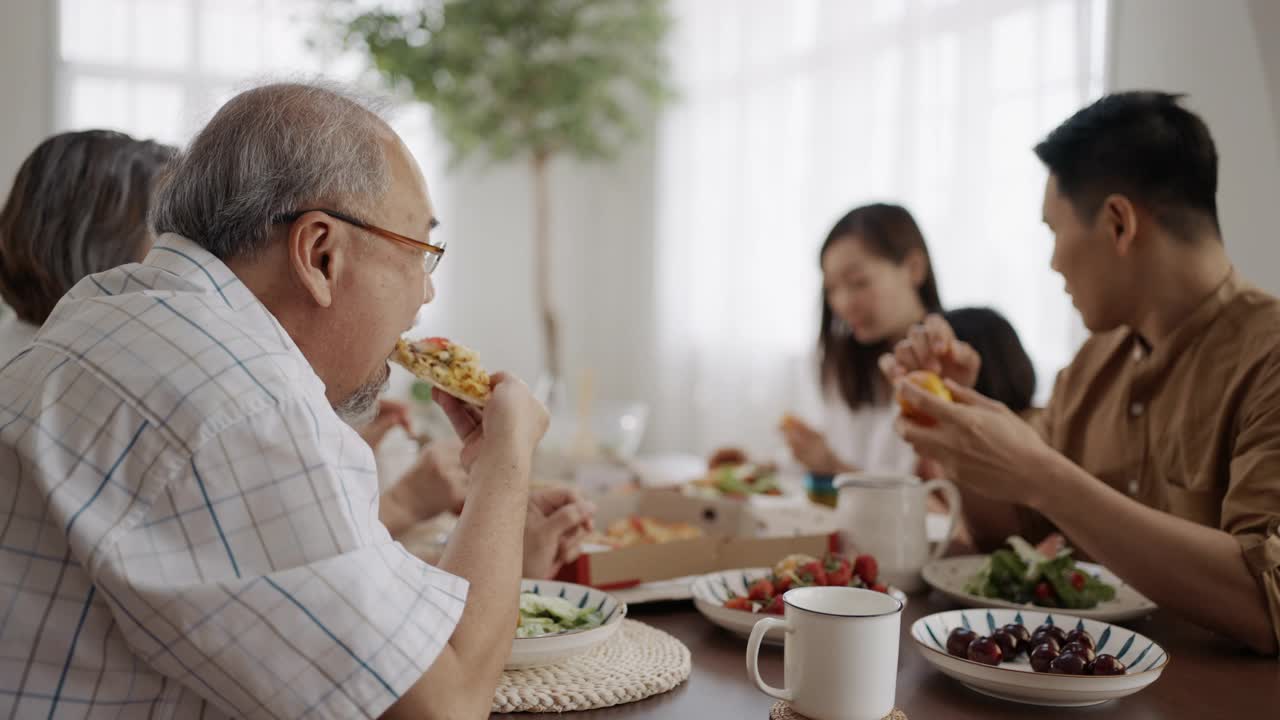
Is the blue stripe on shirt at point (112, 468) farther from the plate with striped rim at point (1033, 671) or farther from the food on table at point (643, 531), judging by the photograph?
the food on table at point (643, 531)

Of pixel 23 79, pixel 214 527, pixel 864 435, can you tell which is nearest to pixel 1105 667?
pixel 214 527

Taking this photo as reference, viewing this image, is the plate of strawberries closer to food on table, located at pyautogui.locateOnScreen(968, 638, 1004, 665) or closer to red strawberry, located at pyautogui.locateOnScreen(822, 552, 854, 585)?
red strawberry, located at pyautogui.locateOnScreen(822, 552, 854, 585)

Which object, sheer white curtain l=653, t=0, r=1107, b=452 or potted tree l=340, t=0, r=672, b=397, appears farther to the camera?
potted tree l=340, t=0, r=672, b=397

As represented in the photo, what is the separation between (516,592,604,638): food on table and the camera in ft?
4.14

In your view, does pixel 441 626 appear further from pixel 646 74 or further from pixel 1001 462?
pixel 646 74

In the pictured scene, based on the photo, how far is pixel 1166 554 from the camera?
1451mm

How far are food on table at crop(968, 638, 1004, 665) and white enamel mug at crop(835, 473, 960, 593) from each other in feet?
1.38

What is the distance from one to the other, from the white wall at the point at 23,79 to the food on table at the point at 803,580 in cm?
444

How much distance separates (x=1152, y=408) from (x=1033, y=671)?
88cm

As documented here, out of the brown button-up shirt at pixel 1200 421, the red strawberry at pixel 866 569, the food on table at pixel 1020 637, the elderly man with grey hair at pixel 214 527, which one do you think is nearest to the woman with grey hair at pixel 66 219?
the elderly man with grey hair at pixel 214 527

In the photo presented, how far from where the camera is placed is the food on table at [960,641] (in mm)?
1211

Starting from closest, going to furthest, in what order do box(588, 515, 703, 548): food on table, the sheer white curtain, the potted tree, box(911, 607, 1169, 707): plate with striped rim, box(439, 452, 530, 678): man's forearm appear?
1. box(439, 452, 530, 678): man's forearm
2. box(911, 607, 1169, 707): plate with striped rim
3. box(588, 515, 703, 548): food on table
4. the sheer white curtain
5. the potted tree

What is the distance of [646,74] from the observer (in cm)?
566

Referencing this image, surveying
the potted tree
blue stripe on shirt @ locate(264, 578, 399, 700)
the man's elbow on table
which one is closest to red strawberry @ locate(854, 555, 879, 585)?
the man's elbow on table
